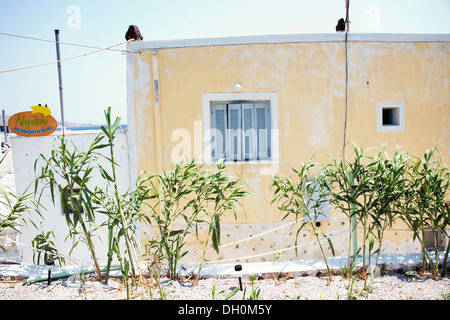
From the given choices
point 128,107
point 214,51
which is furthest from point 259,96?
point 128,107

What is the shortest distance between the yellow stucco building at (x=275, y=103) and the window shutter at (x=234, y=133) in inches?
0.8

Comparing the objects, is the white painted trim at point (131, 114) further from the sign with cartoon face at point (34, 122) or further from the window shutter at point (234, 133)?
→ the window shutter at point (234, 133)

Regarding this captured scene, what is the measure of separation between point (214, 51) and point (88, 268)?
4.23m

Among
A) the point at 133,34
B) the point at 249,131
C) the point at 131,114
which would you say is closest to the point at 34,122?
the point at 131,114

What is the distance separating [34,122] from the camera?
626 centimetres

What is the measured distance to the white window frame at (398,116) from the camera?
6086 mm

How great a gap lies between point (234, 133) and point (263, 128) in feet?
1.85

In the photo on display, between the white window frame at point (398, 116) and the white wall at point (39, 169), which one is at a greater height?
the white window frame at point (398, 116)

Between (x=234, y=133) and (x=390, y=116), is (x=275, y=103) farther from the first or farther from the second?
(x=390, y=116)

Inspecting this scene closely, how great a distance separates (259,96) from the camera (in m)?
6.00

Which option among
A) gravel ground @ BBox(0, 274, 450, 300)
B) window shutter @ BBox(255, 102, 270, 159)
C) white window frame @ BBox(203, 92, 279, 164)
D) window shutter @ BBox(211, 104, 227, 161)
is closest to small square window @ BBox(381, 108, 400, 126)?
white window frame @ BBox(203, 92, 279, 164)

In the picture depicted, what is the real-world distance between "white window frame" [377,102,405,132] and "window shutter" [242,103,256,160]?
2385mm

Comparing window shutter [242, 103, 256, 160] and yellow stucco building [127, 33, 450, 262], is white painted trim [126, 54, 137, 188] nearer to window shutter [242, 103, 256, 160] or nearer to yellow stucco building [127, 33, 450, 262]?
yellow stucco building [127, 33, 450, 262]

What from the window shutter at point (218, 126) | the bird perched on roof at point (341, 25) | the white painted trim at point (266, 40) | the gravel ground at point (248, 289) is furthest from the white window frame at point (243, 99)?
the gravel ground at point (248, 289)
